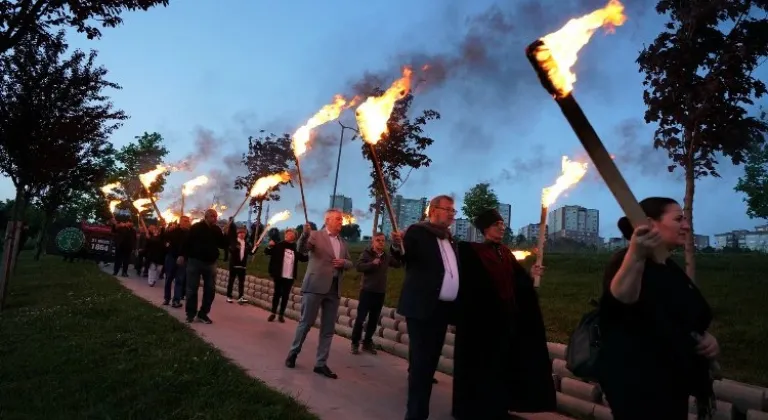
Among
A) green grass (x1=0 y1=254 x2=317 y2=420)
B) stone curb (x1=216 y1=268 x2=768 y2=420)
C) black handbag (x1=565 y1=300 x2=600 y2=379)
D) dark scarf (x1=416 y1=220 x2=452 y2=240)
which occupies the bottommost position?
green grass (x1=0 y1=254 x2=317 y2=420)

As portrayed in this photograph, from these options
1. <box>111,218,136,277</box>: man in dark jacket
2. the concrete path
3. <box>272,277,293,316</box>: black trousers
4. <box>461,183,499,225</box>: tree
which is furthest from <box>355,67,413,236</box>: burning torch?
<box>461,183,499,225</box>: tree

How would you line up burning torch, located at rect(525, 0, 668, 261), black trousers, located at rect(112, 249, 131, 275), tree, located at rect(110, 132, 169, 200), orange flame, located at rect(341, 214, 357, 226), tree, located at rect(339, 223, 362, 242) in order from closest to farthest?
1. burning torch, located at rect(525, 0, 668, 261)
2. orange flame, located at rect(341, 214, 357, 226)
3. black trousers, located at rect(112, 249, 131, 275)
4. tree, located at rect(339, 223, 362, 242)
5. tree, located at rect(110, 132, 169, 200)

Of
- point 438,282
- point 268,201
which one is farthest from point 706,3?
point 268,201

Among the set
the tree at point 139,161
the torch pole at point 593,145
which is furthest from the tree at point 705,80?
the tree at point 139,161

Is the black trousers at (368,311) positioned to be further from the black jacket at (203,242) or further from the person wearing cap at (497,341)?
the person wearing cap at (497,341)

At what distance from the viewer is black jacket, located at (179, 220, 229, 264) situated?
32.8 ft

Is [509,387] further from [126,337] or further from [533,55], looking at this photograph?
[126,337]

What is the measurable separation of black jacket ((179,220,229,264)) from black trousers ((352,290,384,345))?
2.99 meters

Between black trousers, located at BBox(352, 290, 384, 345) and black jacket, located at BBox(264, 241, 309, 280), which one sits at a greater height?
black jacket, located at BBox(264, 241, 309, 280)

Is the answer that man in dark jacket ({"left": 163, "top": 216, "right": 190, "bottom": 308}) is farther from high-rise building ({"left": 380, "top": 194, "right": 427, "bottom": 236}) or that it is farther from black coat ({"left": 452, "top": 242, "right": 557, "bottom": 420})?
black coat ({"left": 452, "top": 242, "right": 557, "bottom": 420})

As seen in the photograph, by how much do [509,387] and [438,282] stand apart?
121 cm

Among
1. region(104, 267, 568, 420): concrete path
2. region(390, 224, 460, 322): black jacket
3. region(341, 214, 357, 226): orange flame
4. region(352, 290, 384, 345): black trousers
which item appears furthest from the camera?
region(352, 290, 384, 345): black trousers

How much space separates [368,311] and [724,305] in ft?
18.0

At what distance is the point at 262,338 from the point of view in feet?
30.7
